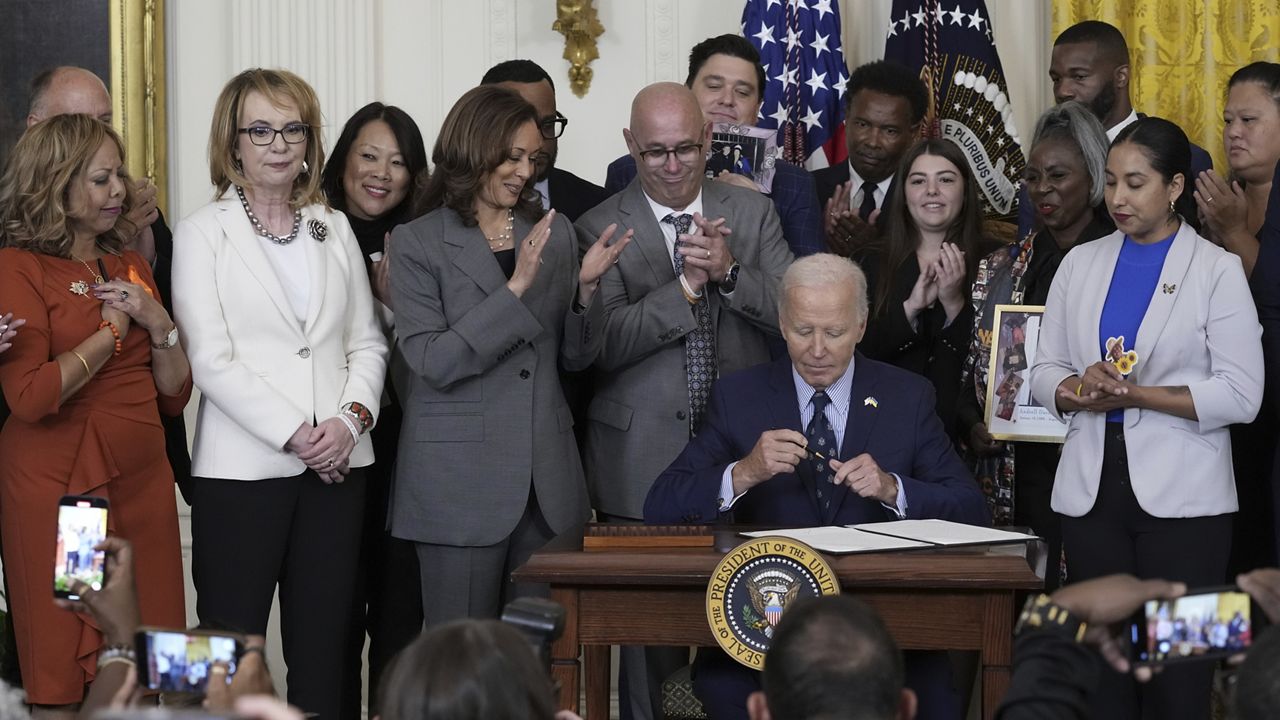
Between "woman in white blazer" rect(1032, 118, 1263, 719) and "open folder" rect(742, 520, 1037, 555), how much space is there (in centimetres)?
55

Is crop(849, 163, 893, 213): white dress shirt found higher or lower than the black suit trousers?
higher

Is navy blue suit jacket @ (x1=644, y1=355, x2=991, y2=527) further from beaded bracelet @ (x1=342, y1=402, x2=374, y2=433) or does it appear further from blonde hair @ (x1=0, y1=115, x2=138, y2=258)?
blonde hair @ (x1=0, y1=115, x2=138, y2=258)

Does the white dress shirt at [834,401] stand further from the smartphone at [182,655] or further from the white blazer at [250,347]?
the smartphone at [182,655]

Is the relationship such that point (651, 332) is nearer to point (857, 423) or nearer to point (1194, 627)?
point (857, 423)

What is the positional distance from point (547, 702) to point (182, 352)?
8.36 ft

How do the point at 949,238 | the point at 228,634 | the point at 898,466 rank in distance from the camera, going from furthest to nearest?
the point at 949,238 → the point at 898,466 → the point at 228,634

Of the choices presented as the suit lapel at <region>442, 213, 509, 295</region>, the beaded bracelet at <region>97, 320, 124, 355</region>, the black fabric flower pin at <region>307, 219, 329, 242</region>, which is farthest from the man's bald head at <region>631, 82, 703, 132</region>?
the beaded bracelet at <region>97, 320, 124, 355</region>

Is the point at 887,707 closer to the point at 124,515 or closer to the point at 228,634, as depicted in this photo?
the point at 228,634

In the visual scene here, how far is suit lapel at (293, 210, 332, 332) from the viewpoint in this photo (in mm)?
4223

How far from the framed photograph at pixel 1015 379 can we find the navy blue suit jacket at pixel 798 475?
62 cm

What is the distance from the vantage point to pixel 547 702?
1892mm

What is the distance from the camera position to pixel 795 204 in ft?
16.6

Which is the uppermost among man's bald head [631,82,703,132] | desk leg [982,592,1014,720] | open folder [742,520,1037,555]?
man's bald head [631,82,703,132]

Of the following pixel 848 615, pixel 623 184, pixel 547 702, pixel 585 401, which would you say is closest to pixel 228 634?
pixel 547 702
